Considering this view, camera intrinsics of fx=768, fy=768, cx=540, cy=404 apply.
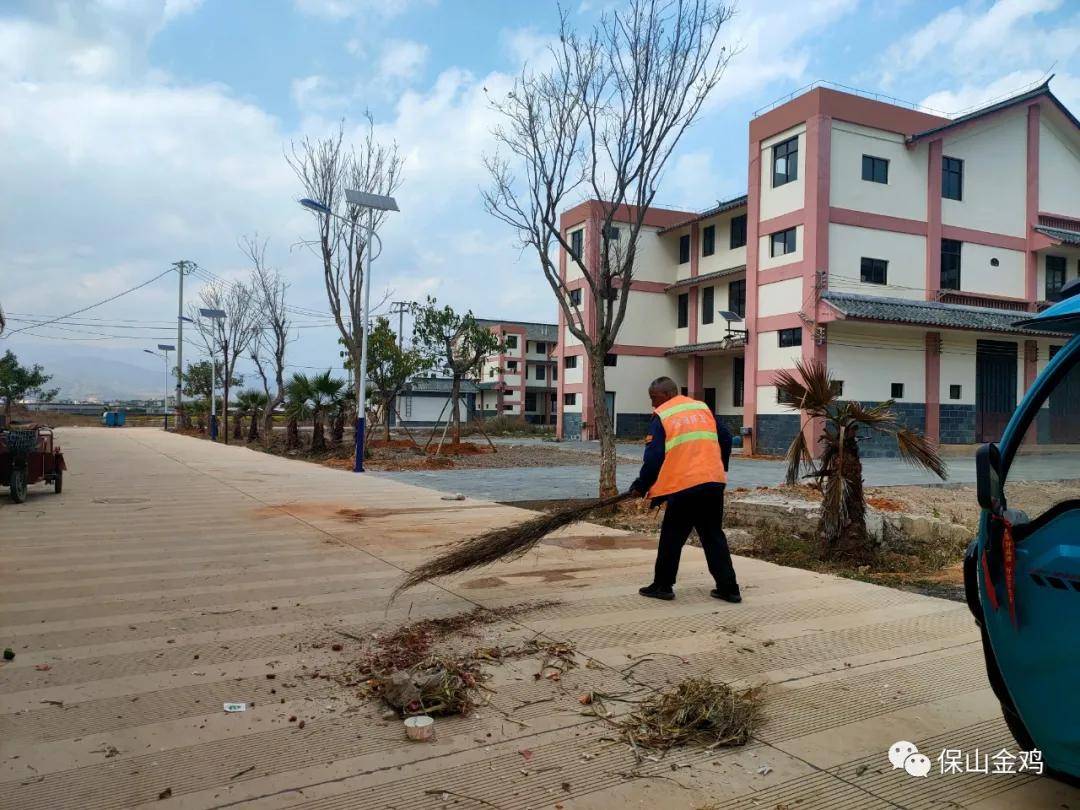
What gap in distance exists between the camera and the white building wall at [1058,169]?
29078 millimetres

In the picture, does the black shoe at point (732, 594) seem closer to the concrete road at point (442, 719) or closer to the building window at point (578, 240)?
the concrete road at point (442, 719)

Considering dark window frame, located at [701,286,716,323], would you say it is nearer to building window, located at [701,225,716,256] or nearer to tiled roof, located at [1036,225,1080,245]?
building window, located at [701,225,716,256]

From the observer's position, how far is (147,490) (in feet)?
43.2

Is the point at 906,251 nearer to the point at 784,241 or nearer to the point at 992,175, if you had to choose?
the point at 784,241

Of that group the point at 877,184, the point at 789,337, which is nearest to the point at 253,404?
the point at 789,337

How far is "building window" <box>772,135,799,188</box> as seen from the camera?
25.5 metres

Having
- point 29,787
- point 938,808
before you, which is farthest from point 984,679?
point 29,787

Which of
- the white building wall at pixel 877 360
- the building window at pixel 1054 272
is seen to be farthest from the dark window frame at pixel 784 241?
the building window at pixel 1054 272

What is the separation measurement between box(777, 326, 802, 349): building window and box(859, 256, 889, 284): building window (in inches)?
106

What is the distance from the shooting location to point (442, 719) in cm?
356

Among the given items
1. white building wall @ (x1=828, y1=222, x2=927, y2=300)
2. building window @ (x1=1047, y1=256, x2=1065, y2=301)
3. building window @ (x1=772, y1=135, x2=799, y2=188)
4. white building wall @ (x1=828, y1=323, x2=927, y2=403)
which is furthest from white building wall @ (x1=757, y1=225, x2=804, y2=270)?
building window @ (x1=1047, y1=256, x2=1065, y2=301)

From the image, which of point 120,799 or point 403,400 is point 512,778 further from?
point 403,400

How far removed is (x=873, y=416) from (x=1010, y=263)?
85.4ft

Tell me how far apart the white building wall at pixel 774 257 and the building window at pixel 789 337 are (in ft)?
7.34
